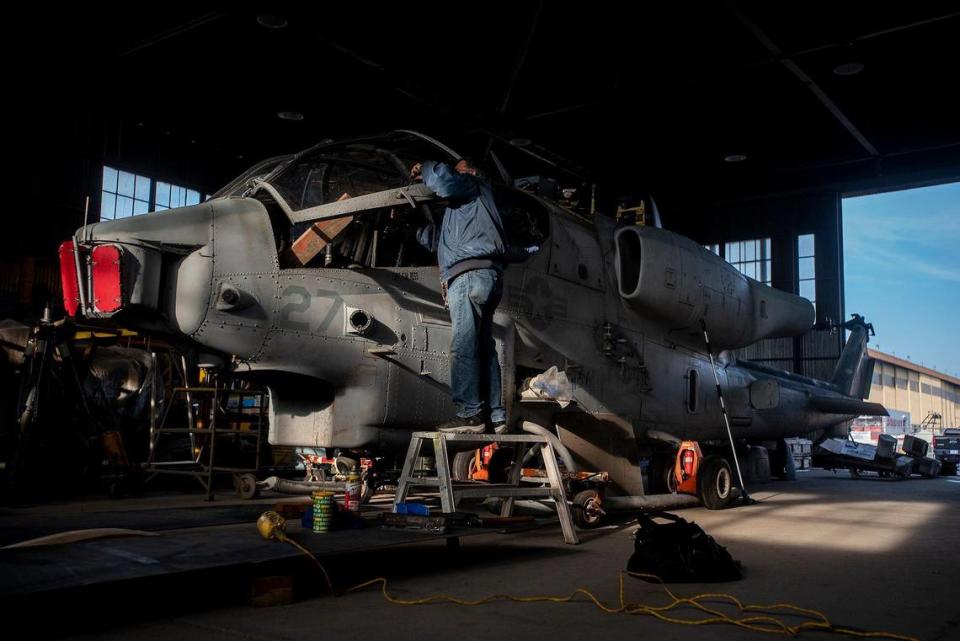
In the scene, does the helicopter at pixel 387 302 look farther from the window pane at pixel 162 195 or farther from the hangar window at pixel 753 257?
the hangar window at pixel 753 257

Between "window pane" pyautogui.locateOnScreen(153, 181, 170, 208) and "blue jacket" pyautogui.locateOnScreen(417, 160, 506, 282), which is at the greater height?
"window pane" pyautogui.locateOnScreen(153, 181, 170, 208)

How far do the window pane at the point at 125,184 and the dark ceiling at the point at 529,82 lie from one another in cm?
51

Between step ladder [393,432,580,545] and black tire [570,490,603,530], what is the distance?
2.19 feet

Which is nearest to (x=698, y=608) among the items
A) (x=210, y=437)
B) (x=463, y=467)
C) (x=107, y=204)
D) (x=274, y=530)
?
(x=274, y=530)

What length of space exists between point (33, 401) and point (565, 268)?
6.47 m

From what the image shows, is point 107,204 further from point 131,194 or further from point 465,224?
point 465,224

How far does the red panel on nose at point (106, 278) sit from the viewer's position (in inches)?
180

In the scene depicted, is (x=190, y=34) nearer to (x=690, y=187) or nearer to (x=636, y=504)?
(x=636, y=504)

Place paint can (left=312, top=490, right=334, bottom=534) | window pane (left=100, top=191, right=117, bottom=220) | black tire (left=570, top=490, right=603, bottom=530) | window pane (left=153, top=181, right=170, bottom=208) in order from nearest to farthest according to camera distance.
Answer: paint can (left=312, top=490, right=334, bottom=534), black tire (left=570, top=490, right=603, bottom=530), window pane (left=100, top=191, right=117, bottom=220), window pane (left=153, top=181, right=170, bottom=208)

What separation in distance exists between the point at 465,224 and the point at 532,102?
13.3 m

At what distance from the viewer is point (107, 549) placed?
3.21 meters

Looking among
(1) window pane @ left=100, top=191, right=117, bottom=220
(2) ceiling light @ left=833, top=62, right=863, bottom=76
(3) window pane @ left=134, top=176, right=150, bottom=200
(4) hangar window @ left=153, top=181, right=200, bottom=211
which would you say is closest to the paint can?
(2) ceiling light @ left=833, top=62, right=863, bottom=76

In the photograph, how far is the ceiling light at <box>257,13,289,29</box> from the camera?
13305 mm

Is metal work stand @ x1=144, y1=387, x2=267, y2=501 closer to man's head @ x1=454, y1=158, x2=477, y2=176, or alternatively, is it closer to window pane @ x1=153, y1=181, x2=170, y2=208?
man's head @ x1=454, y1=158, x2=477, y2=176
